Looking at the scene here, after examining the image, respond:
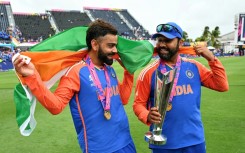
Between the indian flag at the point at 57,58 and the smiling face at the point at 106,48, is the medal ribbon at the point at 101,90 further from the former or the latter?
the indian flag at the point at 57,58

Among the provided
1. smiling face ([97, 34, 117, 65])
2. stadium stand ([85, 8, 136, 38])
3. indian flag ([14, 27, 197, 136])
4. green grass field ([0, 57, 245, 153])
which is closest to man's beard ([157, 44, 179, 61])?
indian flag ([14, 27, 197, 136])

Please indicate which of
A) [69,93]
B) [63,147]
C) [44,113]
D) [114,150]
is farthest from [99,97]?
[44,113]

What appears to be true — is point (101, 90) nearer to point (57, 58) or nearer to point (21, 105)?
point (57, 58)

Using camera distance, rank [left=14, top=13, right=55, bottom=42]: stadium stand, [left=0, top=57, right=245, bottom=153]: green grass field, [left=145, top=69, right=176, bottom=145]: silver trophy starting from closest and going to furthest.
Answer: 1. [left=145, top=69, right=176, bottom=145]: silver trophy
2. [left=0, top=57, right=245, bottom=153]: green grass field
3. [left=14, top=13, right=55, bottom=42]: stadium stand

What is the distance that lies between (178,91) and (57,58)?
1.10m

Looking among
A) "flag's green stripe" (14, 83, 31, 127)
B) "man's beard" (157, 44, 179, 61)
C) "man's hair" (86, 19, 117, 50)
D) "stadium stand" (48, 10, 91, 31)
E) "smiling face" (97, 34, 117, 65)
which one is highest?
"stadium stand" (48, 10, 91, 31)

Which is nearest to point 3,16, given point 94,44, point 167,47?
point 94,44

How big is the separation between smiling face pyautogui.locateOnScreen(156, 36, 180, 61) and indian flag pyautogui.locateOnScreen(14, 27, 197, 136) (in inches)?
12.8

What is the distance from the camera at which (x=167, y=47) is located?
270 centimetres

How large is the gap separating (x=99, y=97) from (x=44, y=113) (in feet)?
16.6

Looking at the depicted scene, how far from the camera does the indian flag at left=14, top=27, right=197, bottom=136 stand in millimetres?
2340

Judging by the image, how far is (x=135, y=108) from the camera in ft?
9.08

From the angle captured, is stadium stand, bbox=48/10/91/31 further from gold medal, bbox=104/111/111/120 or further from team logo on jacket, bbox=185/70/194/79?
gold medal, bbox=104/111/111/120

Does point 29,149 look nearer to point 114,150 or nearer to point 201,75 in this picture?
point 114,150
